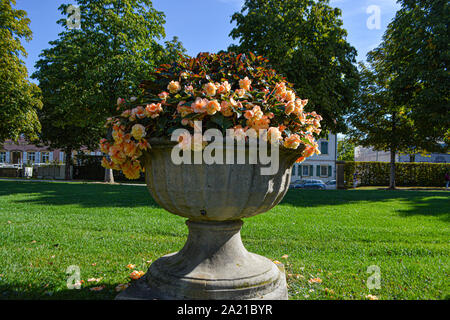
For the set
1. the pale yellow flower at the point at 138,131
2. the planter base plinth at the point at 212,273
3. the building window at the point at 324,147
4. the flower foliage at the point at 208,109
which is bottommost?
the planter base plinth at the point at 212,273

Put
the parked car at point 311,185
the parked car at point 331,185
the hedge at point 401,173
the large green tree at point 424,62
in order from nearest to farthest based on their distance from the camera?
the large green tree at point 424,62 → the parked car at point 311,185 → the parked car at point 331,185 → the hedge at point 401,173

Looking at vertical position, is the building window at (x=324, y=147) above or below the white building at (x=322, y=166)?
above

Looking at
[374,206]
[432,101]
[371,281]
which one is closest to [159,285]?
[371,281]

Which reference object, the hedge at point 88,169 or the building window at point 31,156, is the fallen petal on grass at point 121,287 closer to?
the hedge at point 88,169

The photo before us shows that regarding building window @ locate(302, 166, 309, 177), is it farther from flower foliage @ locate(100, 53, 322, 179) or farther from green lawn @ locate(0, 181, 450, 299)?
flower foliage @ locate(100, 53, 322, 179)

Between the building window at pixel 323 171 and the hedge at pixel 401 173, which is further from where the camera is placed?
the building window at pixel 323 171

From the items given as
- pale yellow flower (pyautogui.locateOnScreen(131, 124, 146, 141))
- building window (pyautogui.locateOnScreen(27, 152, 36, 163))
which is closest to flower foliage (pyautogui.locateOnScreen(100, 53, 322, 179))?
pale yellow flower (pyautogui.locateOnScreen(131, 124, 146, 141))

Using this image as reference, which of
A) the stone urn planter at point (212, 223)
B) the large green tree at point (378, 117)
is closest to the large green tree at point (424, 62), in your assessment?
the large green tree at point (378, 117)

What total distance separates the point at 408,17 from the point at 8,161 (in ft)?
167

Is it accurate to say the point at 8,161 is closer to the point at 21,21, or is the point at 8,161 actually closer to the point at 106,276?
the point at 21,21

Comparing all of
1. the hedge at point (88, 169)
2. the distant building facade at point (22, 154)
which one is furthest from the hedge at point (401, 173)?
the distant building facade at point (22, 154)

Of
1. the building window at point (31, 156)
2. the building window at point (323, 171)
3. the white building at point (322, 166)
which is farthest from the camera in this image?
the building window at point (31, 156)

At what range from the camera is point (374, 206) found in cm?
891

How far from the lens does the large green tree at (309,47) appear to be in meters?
14.5
